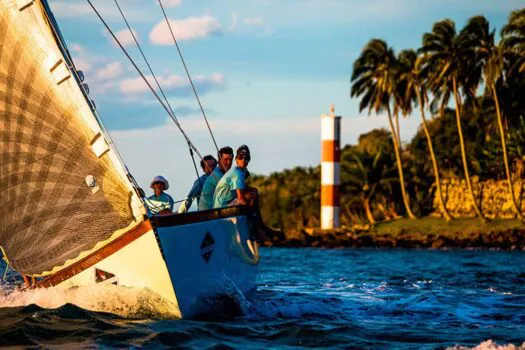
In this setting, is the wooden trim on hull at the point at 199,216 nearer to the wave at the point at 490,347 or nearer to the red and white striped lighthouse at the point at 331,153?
the wave at the point at 490,347

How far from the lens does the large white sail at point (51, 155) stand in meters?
11.3

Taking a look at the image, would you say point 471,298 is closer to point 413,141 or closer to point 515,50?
point 515,50

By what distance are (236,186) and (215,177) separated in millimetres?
914

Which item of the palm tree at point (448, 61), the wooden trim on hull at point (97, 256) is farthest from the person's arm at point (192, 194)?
the palm tree at point (448, 61)

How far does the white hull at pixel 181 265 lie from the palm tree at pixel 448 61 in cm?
3945

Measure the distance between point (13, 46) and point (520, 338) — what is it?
647 centimetres

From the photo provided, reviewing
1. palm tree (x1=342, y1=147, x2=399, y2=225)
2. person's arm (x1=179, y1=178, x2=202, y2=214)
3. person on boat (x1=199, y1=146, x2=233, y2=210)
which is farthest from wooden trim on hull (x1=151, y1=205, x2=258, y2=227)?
palm tree (x1=342, y1=147, x2=399, y2=225)

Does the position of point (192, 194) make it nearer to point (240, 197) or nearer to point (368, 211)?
point (240, 197)

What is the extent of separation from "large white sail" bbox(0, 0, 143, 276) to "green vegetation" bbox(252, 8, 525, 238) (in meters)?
38.3

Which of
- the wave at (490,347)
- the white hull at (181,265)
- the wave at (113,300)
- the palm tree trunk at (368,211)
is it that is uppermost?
the palm tree trunk at (368,211)

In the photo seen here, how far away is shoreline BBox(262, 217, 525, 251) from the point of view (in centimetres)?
4622

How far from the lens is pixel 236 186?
12500 millimetres

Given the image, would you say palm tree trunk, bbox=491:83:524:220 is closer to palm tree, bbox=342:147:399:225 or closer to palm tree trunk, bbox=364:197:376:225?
palm tree, bbox=342:147:399:225

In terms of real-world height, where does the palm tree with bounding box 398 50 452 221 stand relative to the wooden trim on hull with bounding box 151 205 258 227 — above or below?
above
